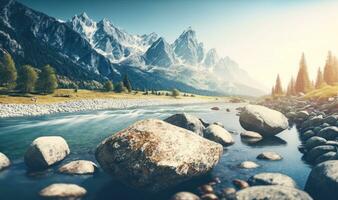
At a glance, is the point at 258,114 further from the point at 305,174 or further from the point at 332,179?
the point at 332,179

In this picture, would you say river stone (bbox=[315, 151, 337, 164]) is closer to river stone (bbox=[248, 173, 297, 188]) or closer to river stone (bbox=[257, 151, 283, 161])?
river stone (bbox=[257, 151, 283, 161])

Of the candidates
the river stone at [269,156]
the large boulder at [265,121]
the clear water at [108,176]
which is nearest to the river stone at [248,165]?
the clear water at [108,176]

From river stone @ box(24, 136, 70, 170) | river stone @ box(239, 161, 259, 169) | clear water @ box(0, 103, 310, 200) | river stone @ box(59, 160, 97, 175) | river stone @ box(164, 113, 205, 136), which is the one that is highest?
river stone @ box(164, 113, 205, 136)

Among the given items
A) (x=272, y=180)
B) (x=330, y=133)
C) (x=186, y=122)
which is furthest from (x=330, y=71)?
(x=272, y=180)

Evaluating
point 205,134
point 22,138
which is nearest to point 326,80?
point 205,134

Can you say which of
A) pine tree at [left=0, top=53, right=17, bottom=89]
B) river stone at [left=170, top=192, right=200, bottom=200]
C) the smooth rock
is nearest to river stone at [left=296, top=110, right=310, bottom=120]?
the smooth rock

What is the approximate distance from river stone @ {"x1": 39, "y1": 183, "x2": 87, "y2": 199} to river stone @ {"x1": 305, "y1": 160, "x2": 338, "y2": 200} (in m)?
12.5

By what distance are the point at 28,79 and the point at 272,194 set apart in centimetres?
10249

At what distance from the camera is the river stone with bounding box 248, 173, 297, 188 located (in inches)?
630

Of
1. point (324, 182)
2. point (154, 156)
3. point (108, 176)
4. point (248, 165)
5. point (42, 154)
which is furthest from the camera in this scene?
point (248, 165)

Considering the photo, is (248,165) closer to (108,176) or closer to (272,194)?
(272,194)

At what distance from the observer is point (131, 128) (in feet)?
59.2

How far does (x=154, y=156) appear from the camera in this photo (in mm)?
15695

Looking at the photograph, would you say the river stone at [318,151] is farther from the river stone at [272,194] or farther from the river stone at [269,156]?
the river stone at [272,194]
